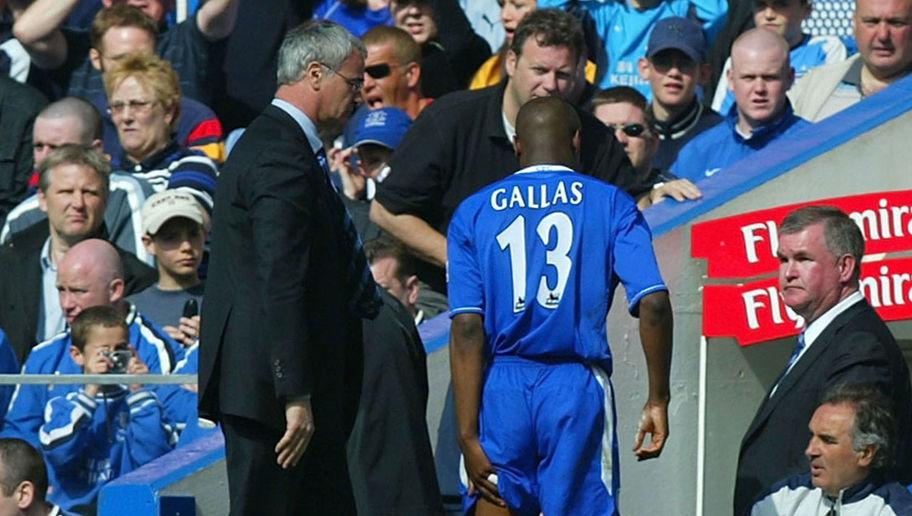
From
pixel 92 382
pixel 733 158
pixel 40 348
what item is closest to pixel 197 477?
pixel 92 382

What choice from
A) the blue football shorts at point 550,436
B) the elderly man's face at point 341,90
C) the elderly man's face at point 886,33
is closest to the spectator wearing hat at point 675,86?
the elderly man's face at point 886,33

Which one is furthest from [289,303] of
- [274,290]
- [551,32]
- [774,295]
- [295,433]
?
[774,295]

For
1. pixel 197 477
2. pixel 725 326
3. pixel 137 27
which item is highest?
pixel 137 27

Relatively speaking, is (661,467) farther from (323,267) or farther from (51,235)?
(51,235)

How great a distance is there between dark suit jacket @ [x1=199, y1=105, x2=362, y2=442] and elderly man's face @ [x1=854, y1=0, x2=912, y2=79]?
147 inches

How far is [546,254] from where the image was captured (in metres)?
6.75

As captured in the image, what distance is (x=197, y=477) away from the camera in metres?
8.05

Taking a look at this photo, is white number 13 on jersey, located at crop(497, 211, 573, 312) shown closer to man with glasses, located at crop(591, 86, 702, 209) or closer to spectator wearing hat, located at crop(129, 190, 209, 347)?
man with glasses, located at crop(591, 86, 702, 209)

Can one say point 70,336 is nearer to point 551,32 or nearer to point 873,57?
point 551,32

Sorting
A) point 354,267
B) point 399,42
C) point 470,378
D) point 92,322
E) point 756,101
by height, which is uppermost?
point 399,42

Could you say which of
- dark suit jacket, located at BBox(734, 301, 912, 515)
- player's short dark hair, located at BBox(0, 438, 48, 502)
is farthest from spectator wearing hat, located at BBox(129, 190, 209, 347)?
dark suit jacket, located at BBox(734, 301, 912, 515)

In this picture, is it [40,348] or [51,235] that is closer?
[40,348]

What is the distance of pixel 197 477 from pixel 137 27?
144 inches

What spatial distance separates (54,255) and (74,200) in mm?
310
